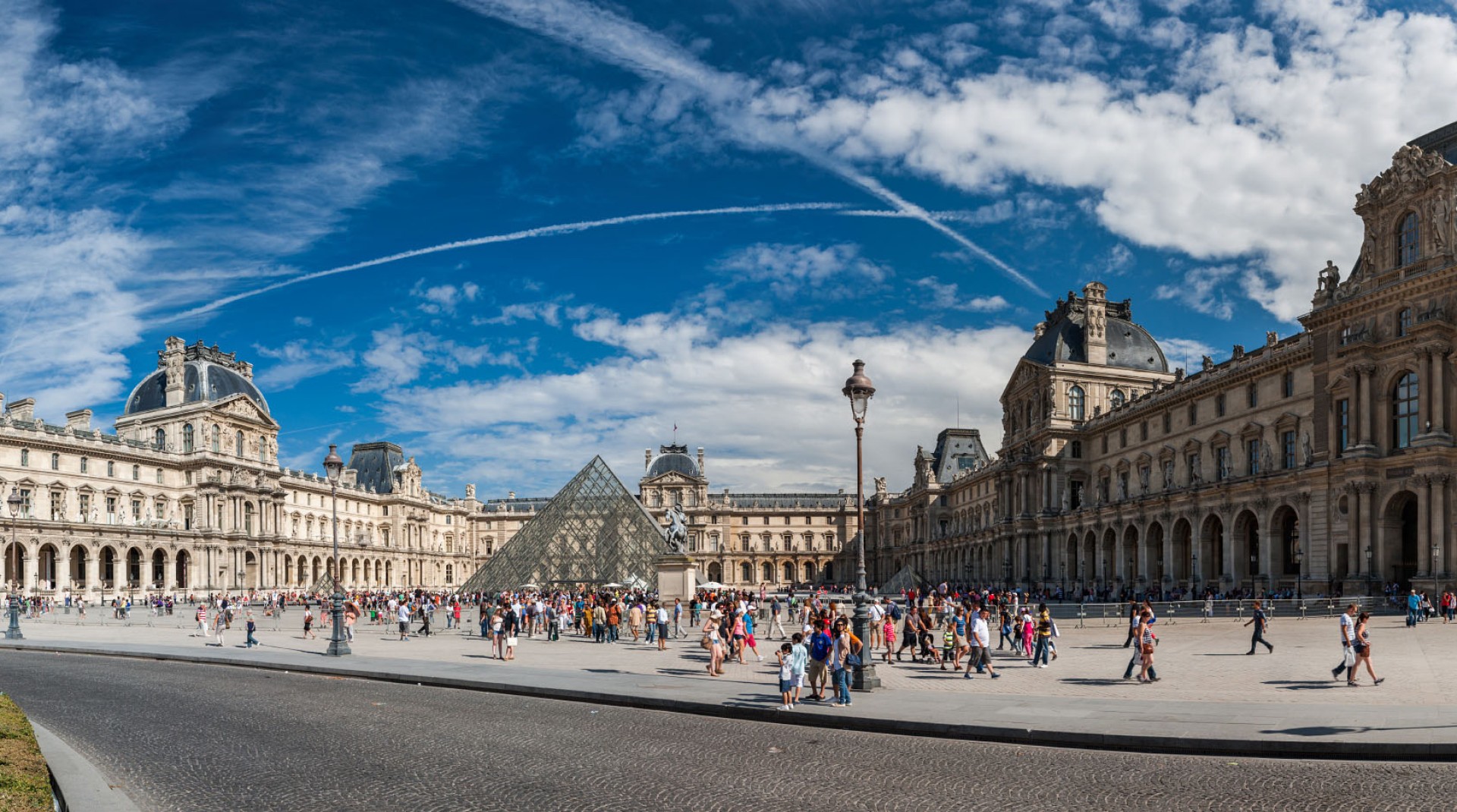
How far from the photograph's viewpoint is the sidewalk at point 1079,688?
1294cm

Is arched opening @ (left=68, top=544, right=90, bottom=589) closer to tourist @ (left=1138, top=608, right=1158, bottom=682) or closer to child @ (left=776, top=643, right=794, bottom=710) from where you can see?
child @ (left=776, top=643, right=794, bottom=710)

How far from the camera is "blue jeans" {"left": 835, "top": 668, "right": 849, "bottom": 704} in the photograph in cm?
1587

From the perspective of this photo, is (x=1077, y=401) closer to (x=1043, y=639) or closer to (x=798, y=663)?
(x=1043, y=639)

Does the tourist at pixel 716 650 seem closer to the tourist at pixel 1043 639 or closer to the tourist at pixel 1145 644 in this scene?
the tourist at pixel 1043 639

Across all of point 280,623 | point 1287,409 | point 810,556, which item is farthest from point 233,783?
point 810,556

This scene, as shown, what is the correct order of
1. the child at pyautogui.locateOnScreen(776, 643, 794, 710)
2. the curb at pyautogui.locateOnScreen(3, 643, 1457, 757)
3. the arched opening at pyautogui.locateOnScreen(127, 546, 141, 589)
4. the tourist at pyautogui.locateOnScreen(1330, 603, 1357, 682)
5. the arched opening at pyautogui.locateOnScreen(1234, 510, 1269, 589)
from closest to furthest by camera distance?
the curb at pyautogui.locateOnScreen(3, 643, 1457, 757), the child at pyautogui.locateOnScreen(776, 643, 794, 710), the tourist at pyautogui.locateOnScreen(1330, 603, 1357, 682), the arched opening at pyautogui.locateOnScreen(1234, 510, 1269, 589), the arched opening at pyautogui.locateOnScreen(127, 546, 141, 589)

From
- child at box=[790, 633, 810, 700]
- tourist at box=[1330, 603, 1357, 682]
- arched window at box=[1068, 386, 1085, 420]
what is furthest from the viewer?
arched window at box=[1068, 386, 1085, 420]

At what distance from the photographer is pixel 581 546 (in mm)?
57750

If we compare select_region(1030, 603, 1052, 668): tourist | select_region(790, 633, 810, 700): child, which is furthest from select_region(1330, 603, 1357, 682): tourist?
select_region(790, 633, 810, 700): child

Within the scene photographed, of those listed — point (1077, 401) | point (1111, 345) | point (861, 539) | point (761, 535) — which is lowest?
point (761, 535)

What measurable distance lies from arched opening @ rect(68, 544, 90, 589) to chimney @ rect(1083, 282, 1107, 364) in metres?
66.7

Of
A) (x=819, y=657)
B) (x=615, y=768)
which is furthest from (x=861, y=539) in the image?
(x=615, y=768)

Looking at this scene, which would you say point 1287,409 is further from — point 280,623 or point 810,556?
point 810,556

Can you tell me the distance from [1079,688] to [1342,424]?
A: 101 feet
